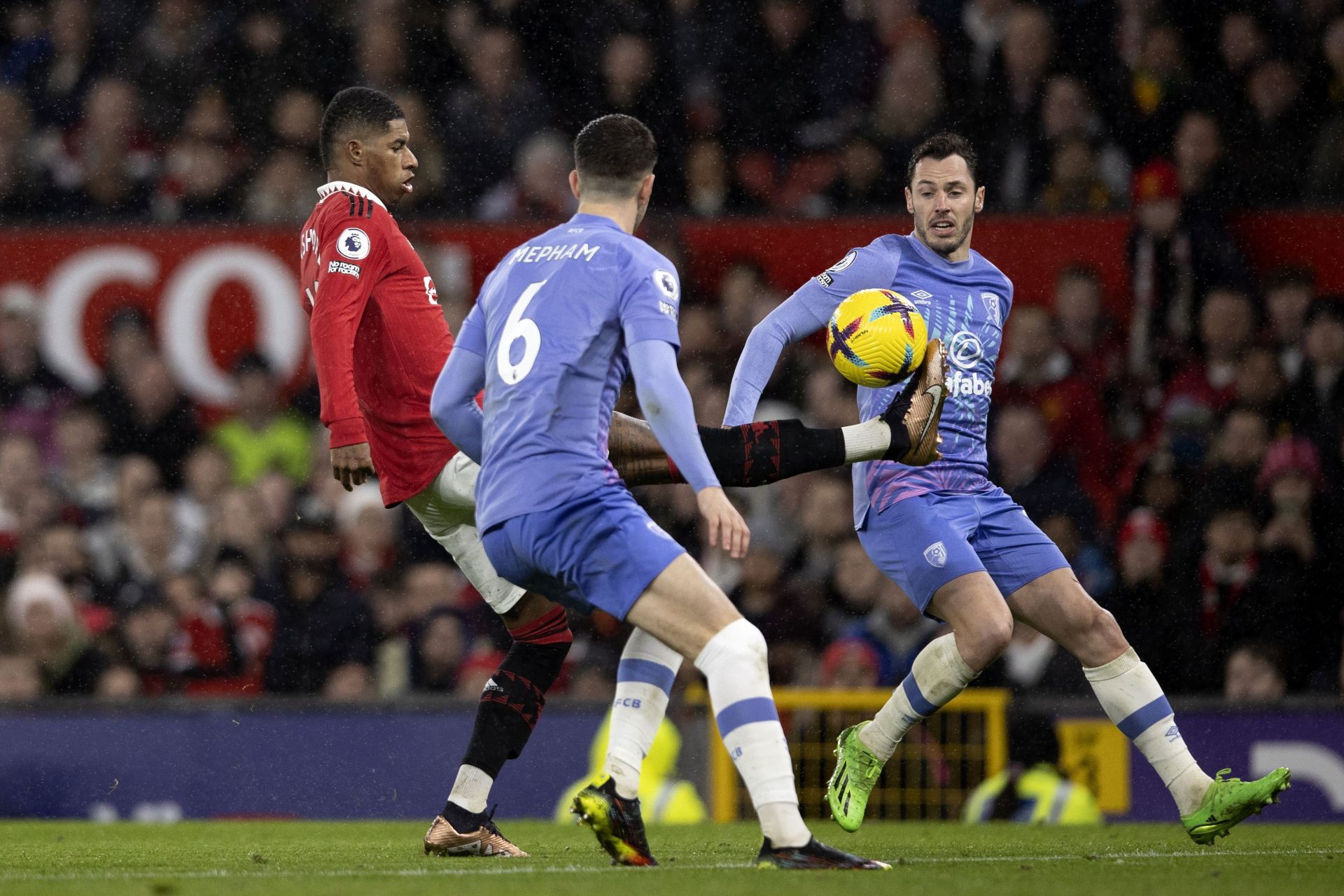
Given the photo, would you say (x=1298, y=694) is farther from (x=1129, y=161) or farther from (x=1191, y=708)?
(x=1129, y=161)

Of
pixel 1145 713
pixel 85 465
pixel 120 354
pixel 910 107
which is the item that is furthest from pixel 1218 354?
pixel 85 465

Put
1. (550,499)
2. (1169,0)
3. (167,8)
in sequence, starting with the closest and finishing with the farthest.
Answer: (550,499)
(1169,0)
(167,8)

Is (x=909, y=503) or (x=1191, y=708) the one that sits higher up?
(x=909, y=503)

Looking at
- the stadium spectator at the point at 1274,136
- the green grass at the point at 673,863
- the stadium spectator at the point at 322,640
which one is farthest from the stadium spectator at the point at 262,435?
the stadium spectator at the point at 1274,136

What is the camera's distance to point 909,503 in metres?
6.50

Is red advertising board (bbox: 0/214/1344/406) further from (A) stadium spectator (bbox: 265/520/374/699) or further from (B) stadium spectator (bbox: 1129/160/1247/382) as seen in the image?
(A) stadium spectator (bbox: 265/520/374/699)

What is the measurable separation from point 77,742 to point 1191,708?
227 inches

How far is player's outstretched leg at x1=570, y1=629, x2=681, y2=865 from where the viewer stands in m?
5.29

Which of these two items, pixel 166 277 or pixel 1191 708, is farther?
pixel 166 277

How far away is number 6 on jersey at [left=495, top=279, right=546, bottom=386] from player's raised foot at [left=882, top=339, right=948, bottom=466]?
1.24 m

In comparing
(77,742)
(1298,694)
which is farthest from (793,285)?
(77,742)

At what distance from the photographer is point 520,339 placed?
5.24 metres

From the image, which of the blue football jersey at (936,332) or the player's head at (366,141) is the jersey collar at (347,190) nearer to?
the player's head at (366,141)

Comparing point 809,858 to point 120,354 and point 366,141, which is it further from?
point 120,354
